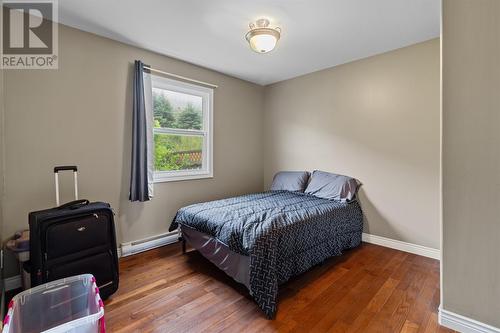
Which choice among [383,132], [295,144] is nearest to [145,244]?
[295,144]

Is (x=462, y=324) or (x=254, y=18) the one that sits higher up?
(x=254, y=18)

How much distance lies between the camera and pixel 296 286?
6.83 ft

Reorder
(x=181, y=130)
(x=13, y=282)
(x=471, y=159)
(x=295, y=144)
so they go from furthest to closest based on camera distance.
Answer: (x=295, y=144)
(x=181, y=130)
(x=13, y=282)
(x=471, y=159)

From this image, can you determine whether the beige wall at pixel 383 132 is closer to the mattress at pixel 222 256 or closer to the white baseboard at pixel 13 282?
the mattress at pixel 222 256

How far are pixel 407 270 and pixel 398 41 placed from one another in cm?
243

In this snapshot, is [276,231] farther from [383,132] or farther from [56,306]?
[383,132]

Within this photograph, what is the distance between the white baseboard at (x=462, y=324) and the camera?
1454 millimetres

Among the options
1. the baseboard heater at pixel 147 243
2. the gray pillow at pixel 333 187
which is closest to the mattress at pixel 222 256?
the baseboard heater at pixel 147 243

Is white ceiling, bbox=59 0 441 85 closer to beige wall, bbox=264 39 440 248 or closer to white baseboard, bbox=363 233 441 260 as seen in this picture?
beige wall, bbox=264 39 440 248

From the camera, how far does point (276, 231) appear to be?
6.28 ft

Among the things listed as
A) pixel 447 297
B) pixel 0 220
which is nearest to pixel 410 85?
pixel 447 297

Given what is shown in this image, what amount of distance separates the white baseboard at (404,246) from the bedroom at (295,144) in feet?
0.05

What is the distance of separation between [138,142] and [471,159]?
9.55 feet

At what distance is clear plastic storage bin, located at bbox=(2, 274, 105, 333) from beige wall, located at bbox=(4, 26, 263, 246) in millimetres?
985
